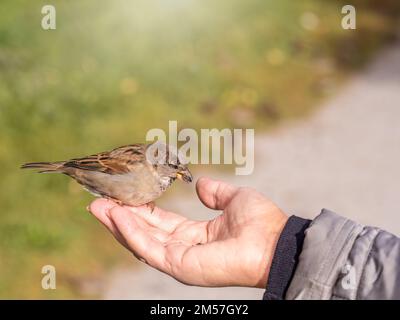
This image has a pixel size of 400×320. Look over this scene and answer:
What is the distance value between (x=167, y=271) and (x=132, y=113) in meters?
6.13

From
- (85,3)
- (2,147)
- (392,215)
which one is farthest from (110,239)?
(85,3)

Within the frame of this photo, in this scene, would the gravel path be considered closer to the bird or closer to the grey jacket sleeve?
the bird

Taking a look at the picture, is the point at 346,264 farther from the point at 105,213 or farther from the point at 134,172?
the point at 134,172

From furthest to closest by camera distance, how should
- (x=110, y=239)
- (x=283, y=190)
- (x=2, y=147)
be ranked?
(x=283, y=190) → (x=2, y=147) → (x=110, y=239)

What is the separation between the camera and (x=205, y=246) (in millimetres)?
4160

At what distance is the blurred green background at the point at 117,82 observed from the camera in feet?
25.2

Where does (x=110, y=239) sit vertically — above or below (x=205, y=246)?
below

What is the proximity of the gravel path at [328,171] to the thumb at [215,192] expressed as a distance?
266 centimetres

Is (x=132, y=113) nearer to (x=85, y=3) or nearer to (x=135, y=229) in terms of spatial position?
(x=85, y=3)

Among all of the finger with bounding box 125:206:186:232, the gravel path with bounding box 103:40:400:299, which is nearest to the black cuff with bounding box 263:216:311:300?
the finger with bounding box 125:206:186:232

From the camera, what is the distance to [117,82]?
10742mm

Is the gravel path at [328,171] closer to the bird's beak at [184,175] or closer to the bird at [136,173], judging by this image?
the bird at [136,173]

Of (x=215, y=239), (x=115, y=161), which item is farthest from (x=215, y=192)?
(x=115, y=161)

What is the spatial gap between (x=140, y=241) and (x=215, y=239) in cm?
55
